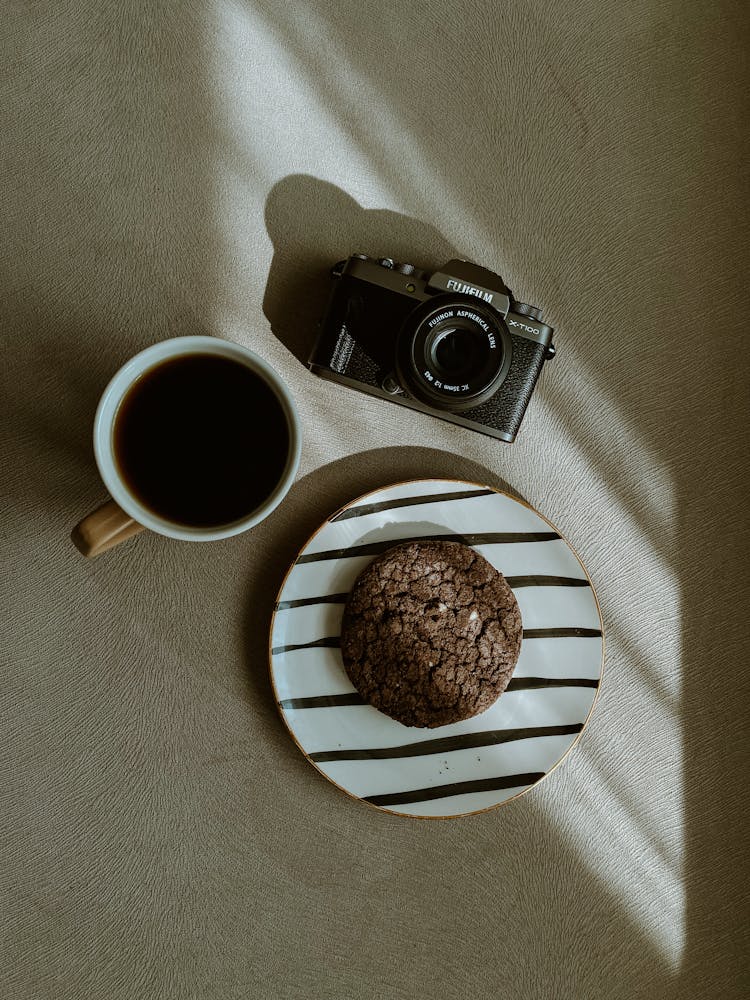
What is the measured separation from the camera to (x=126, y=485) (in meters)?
0.53

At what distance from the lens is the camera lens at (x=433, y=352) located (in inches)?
23.2

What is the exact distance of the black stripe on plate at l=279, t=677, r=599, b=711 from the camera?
0.65 meters

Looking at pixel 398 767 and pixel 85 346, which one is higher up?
pixel 85 346

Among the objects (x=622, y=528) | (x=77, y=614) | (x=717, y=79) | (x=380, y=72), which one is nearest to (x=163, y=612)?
(x=77, y=614)

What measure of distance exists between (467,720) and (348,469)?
27 cm

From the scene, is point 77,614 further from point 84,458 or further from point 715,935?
point 715,935

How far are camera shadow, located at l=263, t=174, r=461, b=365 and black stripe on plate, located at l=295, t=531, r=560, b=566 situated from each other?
0.19 m

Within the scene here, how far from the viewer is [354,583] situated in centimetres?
66

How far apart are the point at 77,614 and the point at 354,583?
276 mm

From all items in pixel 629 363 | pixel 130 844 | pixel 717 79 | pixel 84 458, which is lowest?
Result: pixel 130 844

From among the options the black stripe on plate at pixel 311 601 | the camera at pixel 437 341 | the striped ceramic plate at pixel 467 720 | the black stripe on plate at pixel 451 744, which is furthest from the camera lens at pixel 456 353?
the black stripe on plate at pixel 451 744

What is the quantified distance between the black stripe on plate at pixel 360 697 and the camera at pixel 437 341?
0.24m

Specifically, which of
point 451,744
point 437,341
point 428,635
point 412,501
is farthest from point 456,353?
point 451,744

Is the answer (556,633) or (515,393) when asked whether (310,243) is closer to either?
(515,393)
